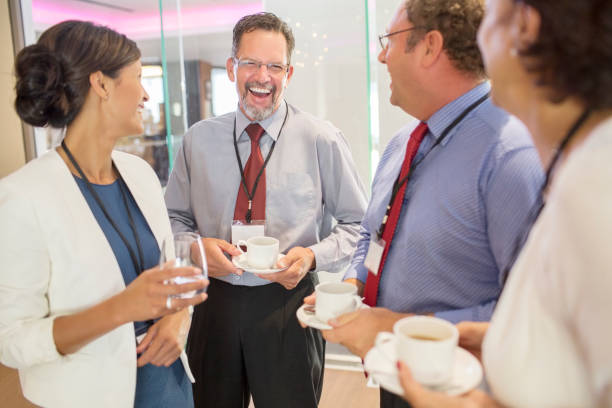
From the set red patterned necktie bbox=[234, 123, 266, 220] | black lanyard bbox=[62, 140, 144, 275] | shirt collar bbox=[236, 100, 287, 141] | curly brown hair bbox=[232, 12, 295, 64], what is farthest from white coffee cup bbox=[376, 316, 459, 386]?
curly brown hair bbox=[232, 12, 295, 64]

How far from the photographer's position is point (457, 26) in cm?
136

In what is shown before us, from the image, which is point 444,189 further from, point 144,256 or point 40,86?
point 40,86

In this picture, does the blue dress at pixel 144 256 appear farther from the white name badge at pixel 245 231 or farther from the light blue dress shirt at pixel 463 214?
the light blue dress shirt at pixel 463 214

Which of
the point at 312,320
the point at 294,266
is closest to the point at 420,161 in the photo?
the point at 312,320

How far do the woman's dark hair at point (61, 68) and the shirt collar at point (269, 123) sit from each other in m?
0.79

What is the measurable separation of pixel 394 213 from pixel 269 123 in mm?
971

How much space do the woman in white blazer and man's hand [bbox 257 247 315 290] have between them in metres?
0.43

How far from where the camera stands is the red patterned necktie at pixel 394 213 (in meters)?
1.46

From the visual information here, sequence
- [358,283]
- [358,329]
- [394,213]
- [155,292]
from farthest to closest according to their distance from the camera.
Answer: [358,283], [394,213], [358,329], [155,292]

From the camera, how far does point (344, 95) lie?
2.93m

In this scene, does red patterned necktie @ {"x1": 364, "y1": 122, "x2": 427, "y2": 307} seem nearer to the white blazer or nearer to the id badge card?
the id badge card

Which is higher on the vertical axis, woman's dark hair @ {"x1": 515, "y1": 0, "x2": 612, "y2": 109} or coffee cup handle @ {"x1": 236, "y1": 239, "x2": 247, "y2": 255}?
woman's dark hair @ {"x1": 515, "y1": 0, "x2": 612, "y2": 109}

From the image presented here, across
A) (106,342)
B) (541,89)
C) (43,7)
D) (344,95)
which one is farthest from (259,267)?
(43,7)

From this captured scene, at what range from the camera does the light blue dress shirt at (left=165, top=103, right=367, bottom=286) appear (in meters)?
2.16
